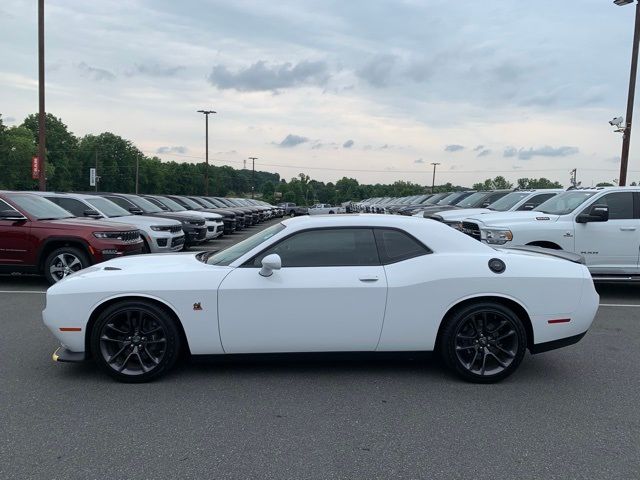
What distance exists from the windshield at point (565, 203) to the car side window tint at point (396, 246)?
5.55 metres

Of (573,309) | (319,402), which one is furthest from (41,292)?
(573,309)

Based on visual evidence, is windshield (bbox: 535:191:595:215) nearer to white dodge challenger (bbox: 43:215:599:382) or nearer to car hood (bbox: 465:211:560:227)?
car hood (bbox: 465:211:560:227)

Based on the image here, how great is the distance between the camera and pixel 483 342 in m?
4.52

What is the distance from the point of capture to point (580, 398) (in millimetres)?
4254

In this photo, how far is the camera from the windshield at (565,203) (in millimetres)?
9148

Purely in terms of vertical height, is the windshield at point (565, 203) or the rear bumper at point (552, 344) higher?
the windshield at point (565, 203)

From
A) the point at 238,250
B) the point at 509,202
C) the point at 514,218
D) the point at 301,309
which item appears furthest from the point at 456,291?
the point at 509,202

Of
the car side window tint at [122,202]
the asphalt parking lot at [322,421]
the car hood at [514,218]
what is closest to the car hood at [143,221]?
the car side window tint at [122,202]

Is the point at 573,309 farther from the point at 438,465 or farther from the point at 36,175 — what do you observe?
the point at 36,175

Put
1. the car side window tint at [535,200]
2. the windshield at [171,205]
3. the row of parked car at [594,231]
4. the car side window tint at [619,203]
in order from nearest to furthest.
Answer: the row of parked car at [594,231]
the car side window tint at [619,203]
the car side window tint at [535,200]
the windshield at [171,205]

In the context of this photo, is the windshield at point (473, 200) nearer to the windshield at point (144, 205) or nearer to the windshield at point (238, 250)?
the windshield at point (144, 205)

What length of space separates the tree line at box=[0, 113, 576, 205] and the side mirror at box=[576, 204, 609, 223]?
192ft

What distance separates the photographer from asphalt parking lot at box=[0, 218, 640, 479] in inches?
124

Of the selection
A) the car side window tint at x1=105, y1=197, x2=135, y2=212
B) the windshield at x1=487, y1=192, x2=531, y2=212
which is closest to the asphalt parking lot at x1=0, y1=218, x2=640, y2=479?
the windshield at x1=487, y1=192, x2=531, y2=212
